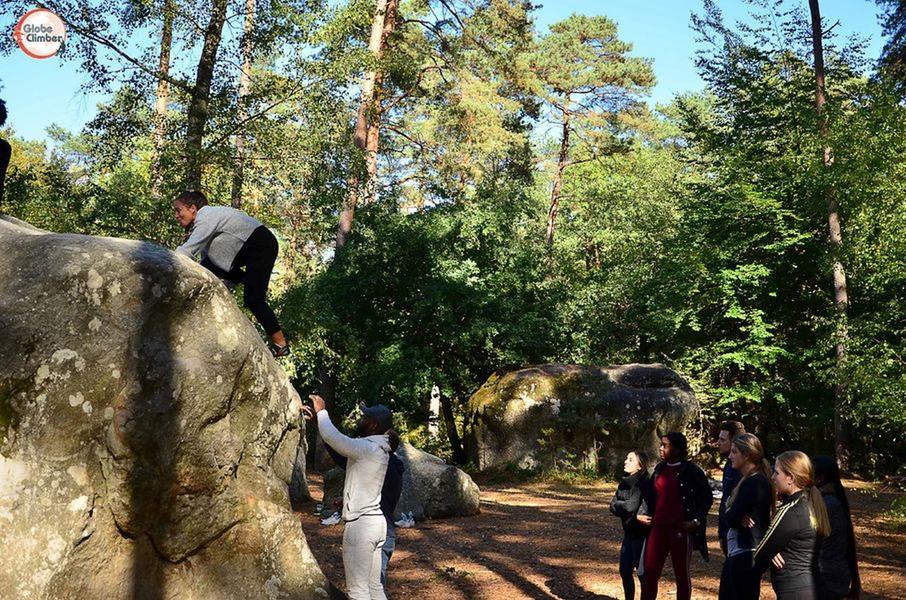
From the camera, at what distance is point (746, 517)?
6.10 meters

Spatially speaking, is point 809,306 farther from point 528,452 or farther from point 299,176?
point 299,176

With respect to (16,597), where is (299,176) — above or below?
above

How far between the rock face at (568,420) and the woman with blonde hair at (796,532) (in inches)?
650

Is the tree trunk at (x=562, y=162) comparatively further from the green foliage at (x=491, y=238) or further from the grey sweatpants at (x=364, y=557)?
the grey sweatpants at (x=364, y=557)

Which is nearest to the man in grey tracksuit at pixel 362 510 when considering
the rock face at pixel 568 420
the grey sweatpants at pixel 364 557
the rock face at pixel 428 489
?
the grey sweatpants at pixel 364 557

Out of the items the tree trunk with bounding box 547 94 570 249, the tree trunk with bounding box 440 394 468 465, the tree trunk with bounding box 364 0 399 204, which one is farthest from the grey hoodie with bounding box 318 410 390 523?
the tree trunk with bounding box 547 94 570 249

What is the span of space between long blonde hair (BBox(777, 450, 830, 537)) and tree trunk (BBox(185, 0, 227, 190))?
37.9ft

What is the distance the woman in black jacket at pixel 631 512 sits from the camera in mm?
7555

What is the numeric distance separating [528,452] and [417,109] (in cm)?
1602

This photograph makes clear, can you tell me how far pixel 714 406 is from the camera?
82.5 ft

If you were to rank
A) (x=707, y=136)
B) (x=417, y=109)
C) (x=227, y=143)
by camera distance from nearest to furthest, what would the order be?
(x=227, y=143) < (x=707, y=136) < (x=417, y=109)

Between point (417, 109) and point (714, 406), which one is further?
point (417, 109)

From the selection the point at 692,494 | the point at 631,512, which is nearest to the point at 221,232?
the point at 631,512

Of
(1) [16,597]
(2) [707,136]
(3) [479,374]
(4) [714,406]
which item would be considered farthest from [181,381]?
(2) [707,136]
